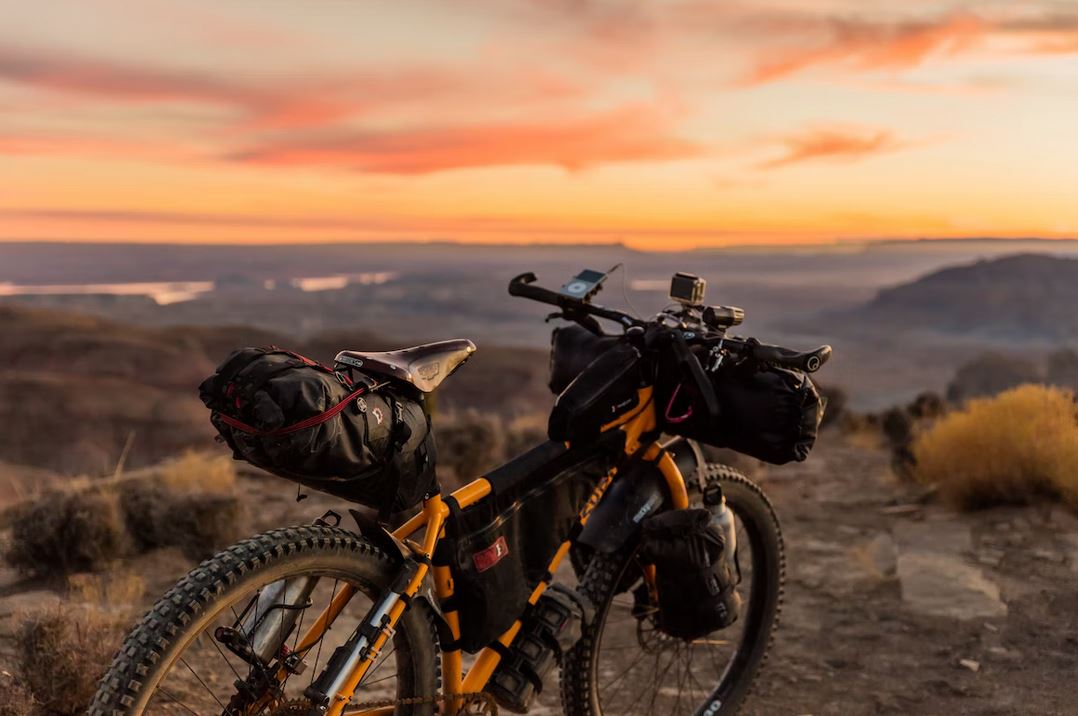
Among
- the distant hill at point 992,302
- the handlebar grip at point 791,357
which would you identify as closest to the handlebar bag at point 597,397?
the handlebar grip at point 791,357

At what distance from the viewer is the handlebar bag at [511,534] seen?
2.83 metres

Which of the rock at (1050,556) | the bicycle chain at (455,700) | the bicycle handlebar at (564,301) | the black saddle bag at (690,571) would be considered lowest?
the rock at (1050,556)

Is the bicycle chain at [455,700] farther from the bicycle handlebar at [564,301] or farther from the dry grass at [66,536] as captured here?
the dry grass at [66,536]

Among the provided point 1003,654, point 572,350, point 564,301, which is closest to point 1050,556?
point 1003,654

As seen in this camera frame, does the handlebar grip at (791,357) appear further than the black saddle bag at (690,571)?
No

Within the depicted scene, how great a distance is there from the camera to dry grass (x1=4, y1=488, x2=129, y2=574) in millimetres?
5820

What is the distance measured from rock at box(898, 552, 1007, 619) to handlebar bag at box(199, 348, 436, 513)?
406cm

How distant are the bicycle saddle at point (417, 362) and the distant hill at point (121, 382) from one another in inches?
1577

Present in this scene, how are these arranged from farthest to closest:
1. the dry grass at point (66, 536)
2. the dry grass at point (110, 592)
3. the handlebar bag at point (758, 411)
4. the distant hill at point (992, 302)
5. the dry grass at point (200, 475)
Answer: the distant hill at point (992, 302), the dry grass at point (200, 475), the dry grass at point (66, 536), the dry grass at point (110, 592), the handlebar bag at point (758, 411)

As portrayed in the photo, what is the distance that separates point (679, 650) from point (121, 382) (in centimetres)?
6754

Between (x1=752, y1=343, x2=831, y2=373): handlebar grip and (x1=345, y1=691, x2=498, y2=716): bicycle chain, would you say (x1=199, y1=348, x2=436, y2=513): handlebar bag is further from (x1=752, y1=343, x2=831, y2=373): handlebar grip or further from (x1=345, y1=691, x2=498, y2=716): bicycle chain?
(x1=752, y1=343, x2=831, y2=373): handlebar grip

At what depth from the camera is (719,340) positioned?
10.8ft

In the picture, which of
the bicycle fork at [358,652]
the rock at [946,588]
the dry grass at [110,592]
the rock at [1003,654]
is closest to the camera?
the bicycle fork at [358,652]

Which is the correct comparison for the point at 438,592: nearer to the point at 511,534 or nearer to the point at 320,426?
the point at 511,534
